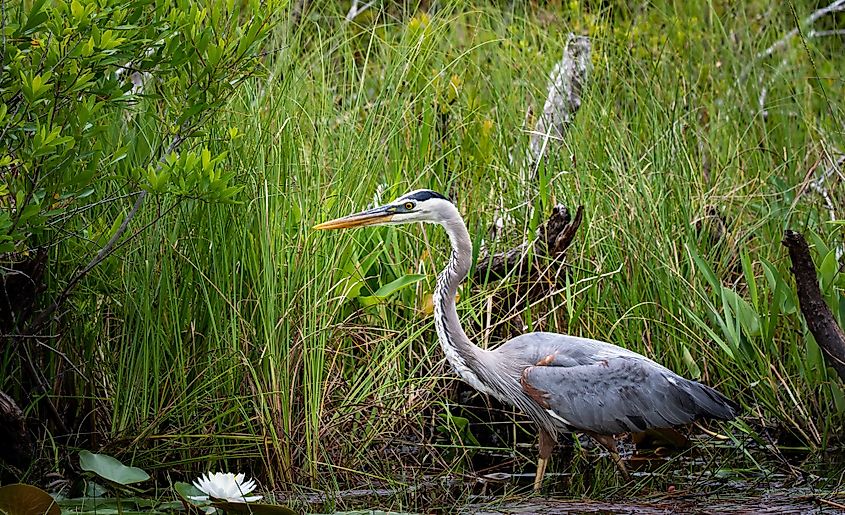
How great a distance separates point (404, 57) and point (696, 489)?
2095 mm

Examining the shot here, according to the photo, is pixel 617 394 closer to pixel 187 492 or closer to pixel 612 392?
pixel 612 392

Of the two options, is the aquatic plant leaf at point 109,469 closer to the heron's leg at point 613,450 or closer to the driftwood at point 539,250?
Result: the heron's leg at point 613,450

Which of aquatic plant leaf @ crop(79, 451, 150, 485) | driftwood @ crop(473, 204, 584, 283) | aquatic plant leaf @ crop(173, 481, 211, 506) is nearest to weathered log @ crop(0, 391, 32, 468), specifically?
aquatic plant leaf @ crop(79, 451, 150, 485)

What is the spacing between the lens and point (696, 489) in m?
3.90

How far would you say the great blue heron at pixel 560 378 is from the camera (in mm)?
4109

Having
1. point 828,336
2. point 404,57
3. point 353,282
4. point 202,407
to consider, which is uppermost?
point 404,57

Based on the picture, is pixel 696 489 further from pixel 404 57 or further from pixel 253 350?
pixel 404 57

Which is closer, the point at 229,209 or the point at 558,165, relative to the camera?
the point at 229,209

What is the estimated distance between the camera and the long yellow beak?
154 inches

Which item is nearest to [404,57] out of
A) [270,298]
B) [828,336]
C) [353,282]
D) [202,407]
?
[353,282]

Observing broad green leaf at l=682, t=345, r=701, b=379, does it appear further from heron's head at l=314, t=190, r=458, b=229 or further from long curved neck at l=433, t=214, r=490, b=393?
heron's head at l=314, t=190, r=458, b=229

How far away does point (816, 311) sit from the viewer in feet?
12.5

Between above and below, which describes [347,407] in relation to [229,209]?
below

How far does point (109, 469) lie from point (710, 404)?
220 cm
